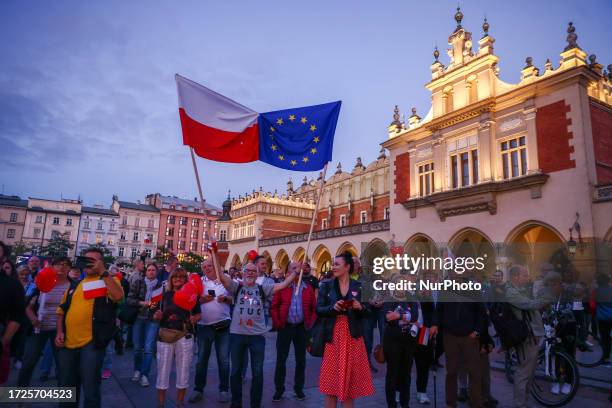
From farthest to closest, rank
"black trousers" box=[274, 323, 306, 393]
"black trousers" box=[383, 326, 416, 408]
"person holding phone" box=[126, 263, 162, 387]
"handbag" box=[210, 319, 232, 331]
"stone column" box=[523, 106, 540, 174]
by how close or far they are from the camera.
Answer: "stone column" box=[523, 106, 540, 174], "person holding phone" box=[126, 263, 162, 387], "handbag" box=[210, 319, 232, 331], "black trousers" box=[274, 323, 306, 393], "black trousers" box=[383, 326, 416, 408]

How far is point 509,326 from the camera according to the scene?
552 centimetres

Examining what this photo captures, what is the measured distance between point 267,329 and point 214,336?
928 mm

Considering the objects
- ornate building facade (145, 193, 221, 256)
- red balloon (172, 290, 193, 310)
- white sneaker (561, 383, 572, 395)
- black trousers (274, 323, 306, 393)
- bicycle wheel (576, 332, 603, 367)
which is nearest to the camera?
red balloon (172, 290, 193, 310)

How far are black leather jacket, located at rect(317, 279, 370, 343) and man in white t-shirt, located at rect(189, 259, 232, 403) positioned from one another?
208cm

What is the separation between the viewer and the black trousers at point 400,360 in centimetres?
523

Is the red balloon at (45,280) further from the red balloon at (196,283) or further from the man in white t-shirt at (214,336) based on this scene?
the man in white t-shirt at (214,336)

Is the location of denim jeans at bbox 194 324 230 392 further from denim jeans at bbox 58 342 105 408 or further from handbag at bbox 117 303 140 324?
denim jeans at bbox 58 342 105 408

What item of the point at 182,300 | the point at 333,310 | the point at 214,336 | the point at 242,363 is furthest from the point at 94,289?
the point at 333,310

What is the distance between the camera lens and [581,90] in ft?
56.4

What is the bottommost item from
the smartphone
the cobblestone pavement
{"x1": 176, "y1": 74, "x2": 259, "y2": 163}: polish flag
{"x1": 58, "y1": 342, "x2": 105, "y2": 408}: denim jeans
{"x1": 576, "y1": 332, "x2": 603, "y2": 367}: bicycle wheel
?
the cobblestone pavement

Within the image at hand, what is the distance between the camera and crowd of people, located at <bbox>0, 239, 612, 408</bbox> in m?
4.13

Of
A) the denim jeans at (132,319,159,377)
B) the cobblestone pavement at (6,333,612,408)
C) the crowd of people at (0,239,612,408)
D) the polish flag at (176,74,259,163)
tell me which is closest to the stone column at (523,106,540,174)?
the cobblestone pavement at (6,333,612,408)

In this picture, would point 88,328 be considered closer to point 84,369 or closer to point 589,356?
point 84,369

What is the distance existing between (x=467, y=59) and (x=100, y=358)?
23.3 m
